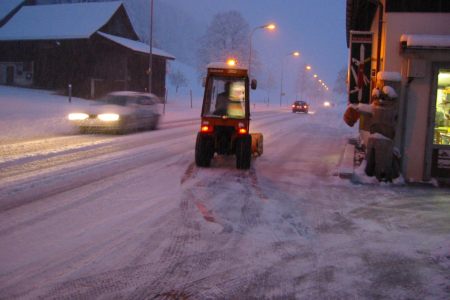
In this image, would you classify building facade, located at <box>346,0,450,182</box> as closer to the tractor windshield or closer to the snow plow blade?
the tractor windshield

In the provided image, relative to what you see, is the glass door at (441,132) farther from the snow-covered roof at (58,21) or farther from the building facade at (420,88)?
the snow-covered roof at (58,21)

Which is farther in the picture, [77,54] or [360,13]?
[77,54]

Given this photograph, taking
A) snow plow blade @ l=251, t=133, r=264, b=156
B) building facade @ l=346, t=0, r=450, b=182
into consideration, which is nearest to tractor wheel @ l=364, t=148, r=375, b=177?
building facade @ l=346, t=0, r=450, b=182

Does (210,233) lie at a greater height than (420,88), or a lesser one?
lesser

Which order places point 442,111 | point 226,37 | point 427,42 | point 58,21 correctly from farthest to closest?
1. point 226,37
2. point 58,21
3. point 442,111
4. point 427,42

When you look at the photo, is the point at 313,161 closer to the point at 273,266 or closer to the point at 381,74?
the point at 381,74

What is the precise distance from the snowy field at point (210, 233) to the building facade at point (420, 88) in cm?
91

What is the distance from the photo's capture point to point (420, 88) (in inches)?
433

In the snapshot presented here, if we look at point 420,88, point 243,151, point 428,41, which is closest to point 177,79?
point 243,151

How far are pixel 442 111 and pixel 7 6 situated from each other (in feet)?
179

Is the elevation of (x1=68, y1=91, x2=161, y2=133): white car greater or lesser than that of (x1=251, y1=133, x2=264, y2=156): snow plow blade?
greater

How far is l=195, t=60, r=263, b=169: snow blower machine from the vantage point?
12.0 metres

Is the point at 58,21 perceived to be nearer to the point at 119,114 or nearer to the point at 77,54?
the point at 77,54

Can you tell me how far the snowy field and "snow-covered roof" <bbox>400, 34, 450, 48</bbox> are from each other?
9.66 ft
